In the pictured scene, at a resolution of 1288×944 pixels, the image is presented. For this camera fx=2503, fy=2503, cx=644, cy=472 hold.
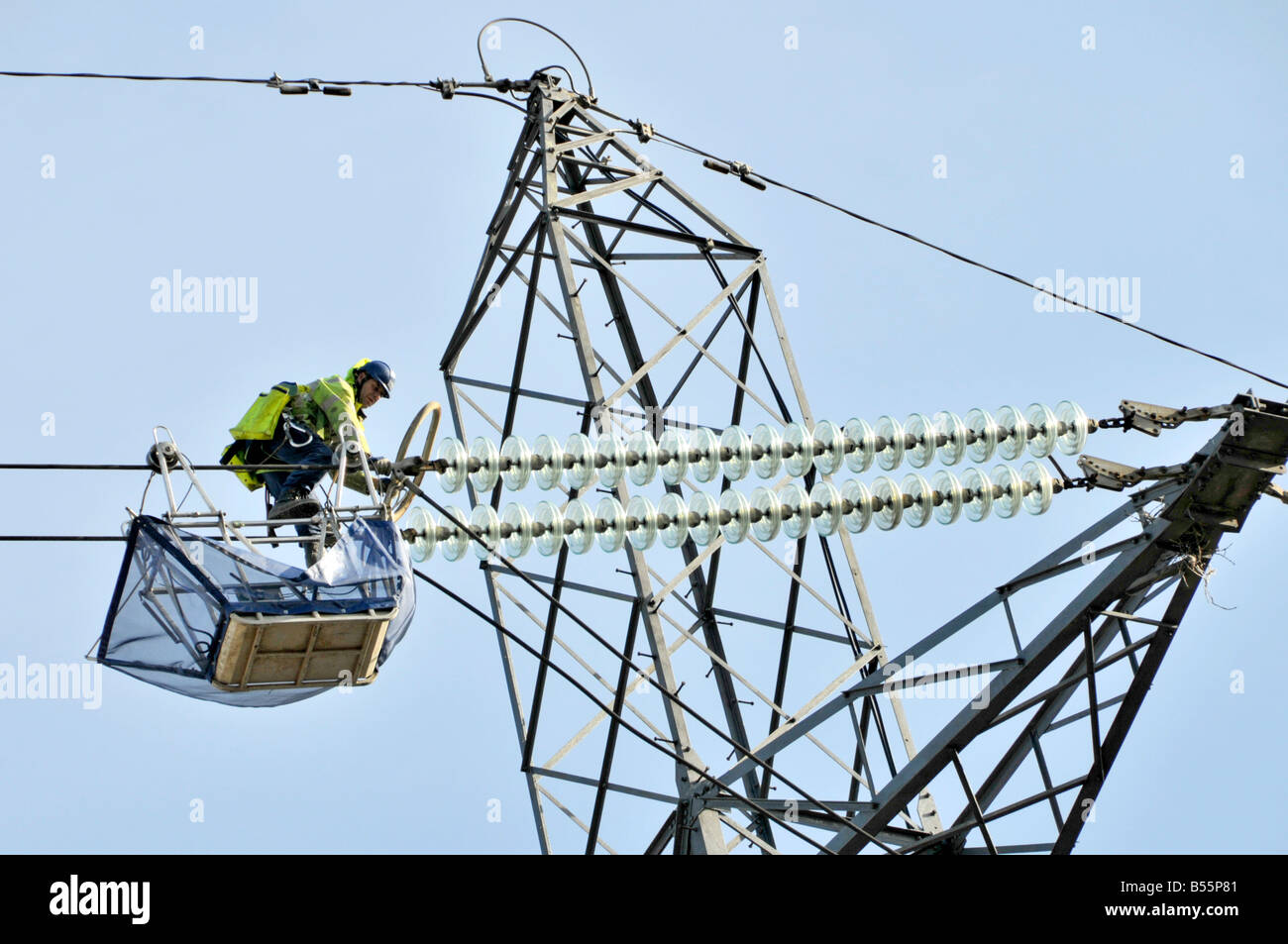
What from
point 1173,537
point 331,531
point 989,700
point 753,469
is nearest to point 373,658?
point 331,531

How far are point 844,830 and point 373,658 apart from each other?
4.55 metres

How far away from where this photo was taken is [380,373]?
71.7 ft

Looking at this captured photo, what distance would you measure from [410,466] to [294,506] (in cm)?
121

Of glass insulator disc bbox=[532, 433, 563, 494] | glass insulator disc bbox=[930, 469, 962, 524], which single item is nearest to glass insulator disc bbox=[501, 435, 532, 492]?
glass insulator disc bbox=[532, 433, 563, 494]

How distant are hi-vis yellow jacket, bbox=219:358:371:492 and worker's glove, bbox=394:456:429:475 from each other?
138cm

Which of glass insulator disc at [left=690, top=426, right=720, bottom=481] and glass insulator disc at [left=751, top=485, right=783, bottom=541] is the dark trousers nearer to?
glass insulator disc at [left=690, top=426, right=720, bottom=481]

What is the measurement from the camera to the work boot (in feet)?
66.1

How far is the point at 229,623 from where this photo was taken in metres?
18.0

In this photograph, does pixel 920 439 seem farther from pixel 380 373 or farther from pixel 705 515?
pixel 380 373

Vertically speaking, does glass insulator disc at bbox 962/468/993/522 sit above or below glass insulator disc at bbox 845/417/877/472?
below

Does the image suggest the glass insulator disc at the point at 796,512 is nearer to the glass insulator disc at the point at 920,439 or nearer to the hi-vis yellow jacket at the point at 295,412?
the glass insulator disc at the point at 920,439

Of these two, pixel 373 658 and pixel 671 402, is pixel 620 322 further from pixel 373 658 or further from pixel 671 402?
pixel 373 658

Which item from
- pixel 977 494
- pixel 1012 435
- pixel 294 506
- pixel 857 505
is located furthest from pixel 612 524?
pixel 1012 435

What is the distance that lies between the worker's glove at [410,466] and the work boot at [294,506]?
2.68 feet
